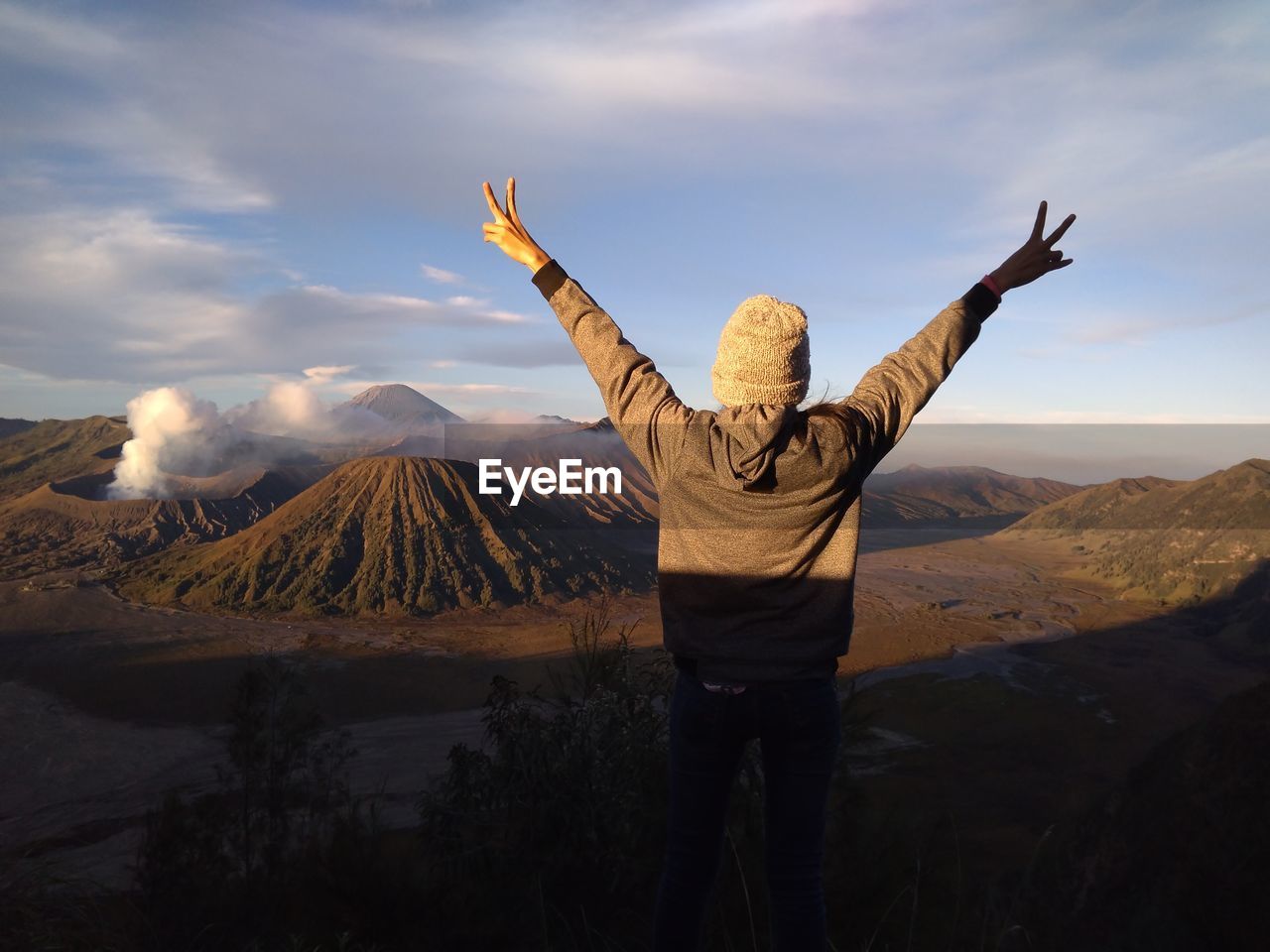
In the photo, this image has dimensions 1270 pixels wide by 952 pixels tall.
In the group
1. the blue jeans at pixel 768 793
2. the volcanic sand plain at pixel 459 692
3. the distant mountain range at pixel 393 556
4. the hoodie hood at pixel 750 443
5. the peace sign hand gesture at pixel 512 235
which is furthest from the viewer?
the distant mountain range at pixel 393 556

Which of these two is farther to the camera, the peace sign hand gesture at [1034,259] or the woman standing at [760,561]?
the peace sign hand gesture at [1034,259]

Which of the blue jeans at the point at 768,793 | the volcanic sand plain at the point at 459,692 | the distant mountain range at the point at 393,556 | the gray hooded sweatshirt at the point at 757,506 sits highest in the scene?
the gray hooded sweatshirt at the point at 757,506

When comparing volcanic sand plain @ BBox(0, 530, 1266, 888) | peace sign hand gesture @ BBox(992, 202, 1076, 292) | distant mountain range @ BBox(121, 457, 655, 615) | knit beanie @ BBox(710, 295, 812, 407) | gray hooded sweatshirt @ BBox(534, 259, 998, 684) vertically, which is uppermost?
peace sign hand gesture @ BBox(992, 202, 1076, 292)

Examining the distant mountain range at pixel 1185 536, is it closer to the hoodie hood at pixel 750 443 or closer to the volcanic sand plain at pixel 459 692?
the volcanic sand plain at pixel 459 692

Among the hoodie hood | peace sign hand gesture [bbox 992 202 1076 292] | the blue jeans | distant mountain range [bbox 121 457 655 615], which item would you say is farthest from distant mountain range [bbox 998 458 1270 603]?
the hoodie hood

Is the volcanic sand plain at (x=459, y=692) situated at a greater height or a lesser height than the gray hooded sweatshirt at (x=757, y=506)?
lesser

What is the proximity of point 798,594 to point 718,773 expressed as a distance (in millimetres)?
360

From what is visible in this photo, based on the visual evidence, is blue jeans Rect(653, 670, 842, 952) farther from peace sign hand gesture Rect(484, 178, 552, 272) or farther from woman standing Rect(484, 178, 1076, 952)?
peace sign hand gesture Rect(484, 178, 552, 272)

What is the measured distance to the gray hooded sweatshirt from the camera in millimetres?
1393

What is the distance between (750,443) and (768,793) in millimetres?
674

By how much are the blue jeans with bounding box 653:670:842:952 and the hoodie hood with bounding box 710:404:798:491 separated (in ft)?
1.20

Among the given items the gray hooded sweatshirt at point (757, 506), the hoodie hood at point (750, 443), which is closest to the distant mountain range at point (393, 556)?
the gray hooded sweatshirt at point (757, 506)

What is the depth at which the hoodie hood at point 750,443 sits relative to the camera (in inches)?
52.5

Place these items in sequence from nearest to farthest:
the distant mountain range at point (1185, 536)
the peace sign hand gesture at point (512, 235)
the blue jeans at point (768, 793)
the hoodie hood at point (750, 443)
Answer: the hoodie hood at point (750, 443) → the blue jeans at point (768, 793) → the peace sign hand gesture at point (512, 235) → the distant mountain range at point (1185, 536)
